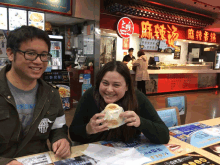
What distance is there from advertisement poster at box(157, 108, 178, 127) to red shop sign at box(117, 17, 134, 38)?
15.7 feet

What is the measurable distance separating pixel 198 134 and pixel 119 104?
0.78 m

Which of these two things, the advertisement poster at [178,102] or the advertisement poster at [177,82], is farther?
the advertisement poster at [177,82]

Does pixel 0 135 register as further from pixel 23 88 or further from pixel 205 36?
pixel 205 36

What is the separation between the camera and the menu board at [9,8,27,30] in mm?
4137

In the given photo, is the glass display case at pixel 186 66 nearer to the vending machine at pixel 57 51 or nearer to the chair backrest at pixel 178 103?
the vending machine at pixel 57 51

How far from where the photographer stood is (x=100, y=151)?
51.3 inches

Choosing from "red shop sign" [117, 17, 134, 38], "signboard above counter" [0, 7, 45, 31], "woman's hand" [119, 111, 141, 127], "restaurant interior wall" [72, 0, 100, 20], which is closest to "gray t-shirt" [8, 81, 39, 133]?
"woman's hand" [119, 111, 141, 127]

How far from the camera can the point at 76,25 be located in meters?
5.91

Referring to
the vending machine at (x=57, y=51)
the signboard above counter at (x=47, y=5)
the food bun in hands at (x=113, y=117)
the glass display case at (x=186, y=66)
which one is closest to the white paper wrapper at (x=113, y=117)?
the food bun in hands at (x=113, y=117)

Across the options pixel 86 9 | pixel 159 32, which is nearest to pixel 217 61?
pixel 159 32

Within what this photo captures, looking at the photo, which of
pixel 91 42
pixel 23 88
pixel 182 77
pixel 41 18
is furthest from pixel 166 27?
pixel 23 88

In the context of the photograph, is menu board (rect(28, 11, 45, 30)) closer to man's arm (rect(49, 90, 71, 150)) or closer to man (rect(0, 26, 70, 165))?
man (rect(0, 26, 70, 165))

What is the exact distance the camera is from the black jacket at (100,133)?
4.72 feet

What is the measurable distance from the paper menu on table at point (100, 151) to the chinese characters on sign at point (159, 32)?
6595mm
